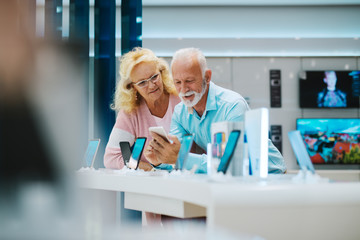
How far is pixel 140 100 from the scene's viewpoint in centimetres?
314

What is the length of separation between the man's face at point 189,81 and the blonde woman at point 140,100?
1.26 ft

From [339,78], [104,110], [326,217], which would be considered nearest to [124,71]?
[104,110]

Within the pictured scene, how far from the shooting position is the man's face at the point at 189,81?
2604 millimetres

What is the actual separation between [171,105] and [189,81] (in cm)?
49

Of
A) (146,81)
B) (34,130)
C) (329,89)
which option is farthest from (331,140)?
(34,130)

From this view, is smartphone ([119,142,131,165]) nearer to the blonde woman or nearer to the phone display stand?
the blonde woman

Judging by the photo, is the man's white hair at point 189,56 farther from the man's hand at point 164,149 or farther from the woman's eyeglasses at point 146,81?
the man's hand at point 164,149

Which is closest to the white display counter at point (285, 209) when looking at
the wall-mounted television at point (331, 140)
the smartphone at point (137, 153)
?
Answer: the smartphone at point (137, 153)

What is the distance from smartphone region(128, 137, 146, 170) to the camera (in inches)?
91.7

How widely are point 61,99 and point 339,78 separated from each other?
6.15 meters

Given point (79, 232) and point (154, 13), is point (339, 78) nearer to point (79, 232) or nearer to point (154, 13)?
point (154, 13)

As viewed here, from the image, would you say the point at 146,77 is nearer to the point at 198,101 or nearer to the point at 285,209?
the point at 198,101

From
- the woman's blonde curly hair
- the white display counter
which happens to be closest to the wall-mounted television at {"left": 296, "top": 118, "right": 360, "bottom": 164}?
the woman's blonde curly hair

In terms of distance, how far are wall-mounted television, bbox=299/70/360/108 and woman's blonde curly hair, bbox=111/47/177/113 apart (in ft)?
10.9
